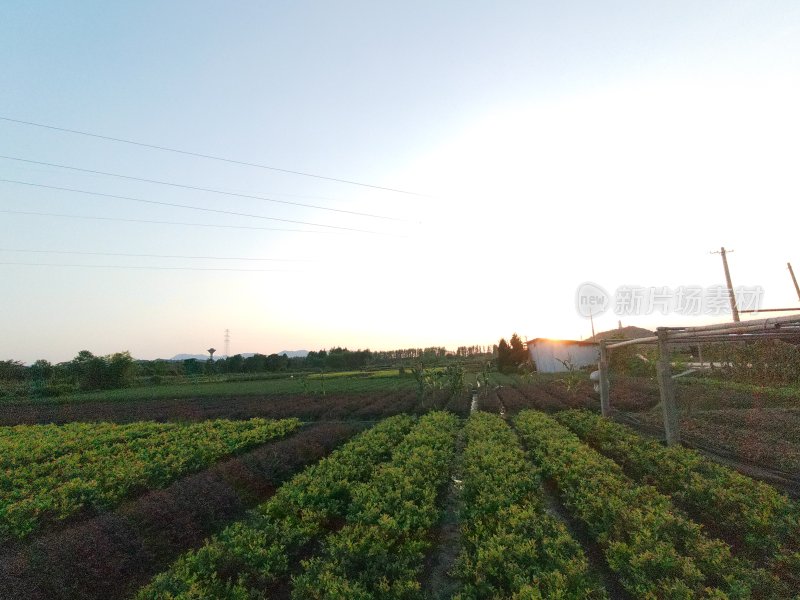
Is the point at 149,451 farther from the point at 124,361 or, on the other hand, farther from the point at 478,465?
the point at 124,361

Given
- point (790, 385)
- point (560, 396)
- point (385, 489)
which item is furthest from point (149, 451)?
point (790, 385)

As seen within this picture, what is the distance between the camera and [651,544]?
16.8 ft

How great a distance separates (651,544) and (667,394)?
723 cm

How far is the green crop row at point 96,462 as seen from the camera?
7.87 m

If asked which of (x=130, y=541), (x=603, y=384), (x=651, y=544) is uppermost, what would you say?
(x=603, y=384)

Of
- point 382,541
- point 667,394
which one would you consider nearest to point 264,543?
point 382,541

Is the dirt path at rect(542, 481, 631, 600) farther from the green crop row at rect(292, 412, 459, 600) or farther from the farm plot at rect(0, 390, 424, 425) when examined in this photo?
the farm plot at rect(0, 390, 424, 425)

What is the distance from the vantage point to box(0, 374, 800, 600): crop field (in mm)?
4684

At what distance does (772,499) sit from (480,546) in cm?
474

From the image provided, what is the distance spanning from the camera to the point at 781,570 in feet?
15.7

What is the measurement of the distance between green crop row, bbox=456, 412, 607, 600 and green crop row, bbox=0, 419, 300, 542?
24.1ft

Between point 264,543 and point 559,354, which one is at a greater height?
point 559,354

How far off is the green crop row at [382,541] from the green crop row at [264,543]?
0.37 m

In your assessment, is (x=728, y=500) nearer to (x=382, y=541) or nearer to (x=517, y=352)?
(x=382, y=541)
